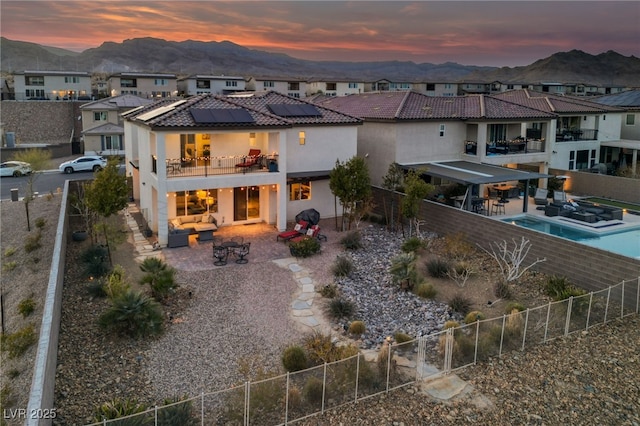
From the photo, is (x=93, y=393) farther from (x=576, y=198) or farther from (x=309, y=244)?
(x=576, y=198)

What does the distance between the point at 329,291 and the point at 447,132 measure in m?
18.1

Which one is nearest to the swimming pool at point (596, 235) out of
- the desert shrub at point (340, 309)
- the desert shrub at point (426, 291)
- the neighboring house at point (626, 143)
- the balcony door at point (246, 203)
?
the desert shrub at point (426, 291)

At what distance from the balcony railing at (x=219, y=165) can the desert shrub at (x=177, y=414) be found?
49.5ft

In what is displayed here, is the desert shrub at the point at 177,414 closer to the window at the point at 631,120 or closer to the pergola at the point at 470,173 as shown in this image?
the pergola at the point at 470,173

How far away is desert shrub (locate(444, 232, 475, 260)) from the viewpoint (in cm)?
2223

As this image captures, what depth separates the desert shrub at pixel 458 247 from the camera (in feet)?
72.9

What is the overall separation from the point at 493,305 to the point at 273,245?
33.4 feet

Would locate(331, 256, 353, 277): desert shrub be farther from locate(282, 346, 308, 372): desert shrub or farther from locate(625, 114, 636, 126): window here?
locate(625, 114, 636, 126): window

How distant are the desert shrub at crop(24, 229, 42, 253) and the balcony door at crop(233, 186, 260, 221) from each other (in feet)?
32.2

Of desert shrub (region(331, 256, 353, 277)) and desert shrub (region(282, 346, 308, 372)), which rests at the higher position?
desert shrub (region(331, 256, 353, 277))

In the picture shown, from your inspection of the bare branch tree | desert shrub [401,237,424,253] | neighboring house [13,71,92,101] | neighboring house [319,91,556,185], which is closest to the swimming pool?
the bare branch tree

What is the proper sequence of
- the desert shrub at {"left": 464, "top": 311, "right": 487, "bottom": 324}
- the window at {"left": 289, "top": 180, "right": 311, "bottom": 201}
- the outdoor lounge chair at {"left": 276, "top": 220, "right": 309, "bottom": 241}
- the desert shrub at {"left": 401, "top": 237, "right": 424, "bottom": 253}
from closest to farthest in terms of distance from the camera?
the desert shrub at {"left": 464, "top": 311, "right": 487, "bottom": 324} → the desert shrub at {"left": 401, "top": 237, "right": 424, "bottom": 253} → the outdoor lounge chair at {"left": 276, "top": 220, "right": 309, "bottom": 241} → the window at {"left": 289, "top": 180, "right": 311, "bottom": 201}

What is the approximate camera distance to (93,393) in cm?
1207

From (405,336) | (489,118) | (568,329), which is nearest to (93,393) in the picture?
(405,336)
